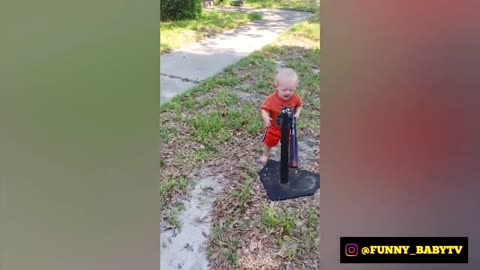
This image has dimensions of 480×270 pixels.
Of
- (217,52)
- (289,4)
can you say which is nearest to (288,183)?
(217,52)

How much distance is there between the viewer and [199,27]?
1907 millimetres

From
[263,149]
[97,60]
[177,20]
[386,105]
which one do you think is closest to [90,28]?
[97,60]

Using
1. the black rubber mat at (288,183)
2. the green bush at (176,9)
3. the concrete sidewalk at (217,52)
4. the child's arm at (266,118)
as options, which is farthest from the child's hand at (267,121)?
the green bush at (176,9)

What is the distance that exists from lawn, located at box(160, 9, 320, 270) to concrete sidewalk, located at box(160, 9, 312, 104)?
3cm

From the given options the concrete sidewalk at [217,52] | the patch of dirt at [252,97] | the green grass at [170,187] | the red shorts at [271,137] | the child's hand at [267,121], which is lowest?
the green grass at [170,187]

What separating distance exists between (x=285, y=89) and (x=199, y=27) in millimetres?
410

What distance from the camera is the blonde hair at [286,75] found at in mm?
1844

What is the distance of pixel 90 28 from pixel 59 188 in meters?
0.61

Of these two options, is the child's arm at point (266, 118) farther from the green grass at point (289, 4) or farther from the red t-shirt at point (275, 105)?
the green grass at point (289, 4)

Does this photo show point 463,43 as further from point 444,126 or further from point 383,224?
point 383,224

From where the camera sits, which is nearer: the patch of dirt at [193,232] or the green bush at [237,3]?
the patch of dirt at [193,232]

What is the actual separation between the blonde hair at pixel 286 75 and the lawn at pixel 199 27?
237mm

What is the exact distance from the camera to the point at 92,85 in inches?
Result: 72.2

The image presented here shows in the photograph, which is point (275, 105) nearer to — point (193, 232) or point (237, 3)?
point (237, 3)
